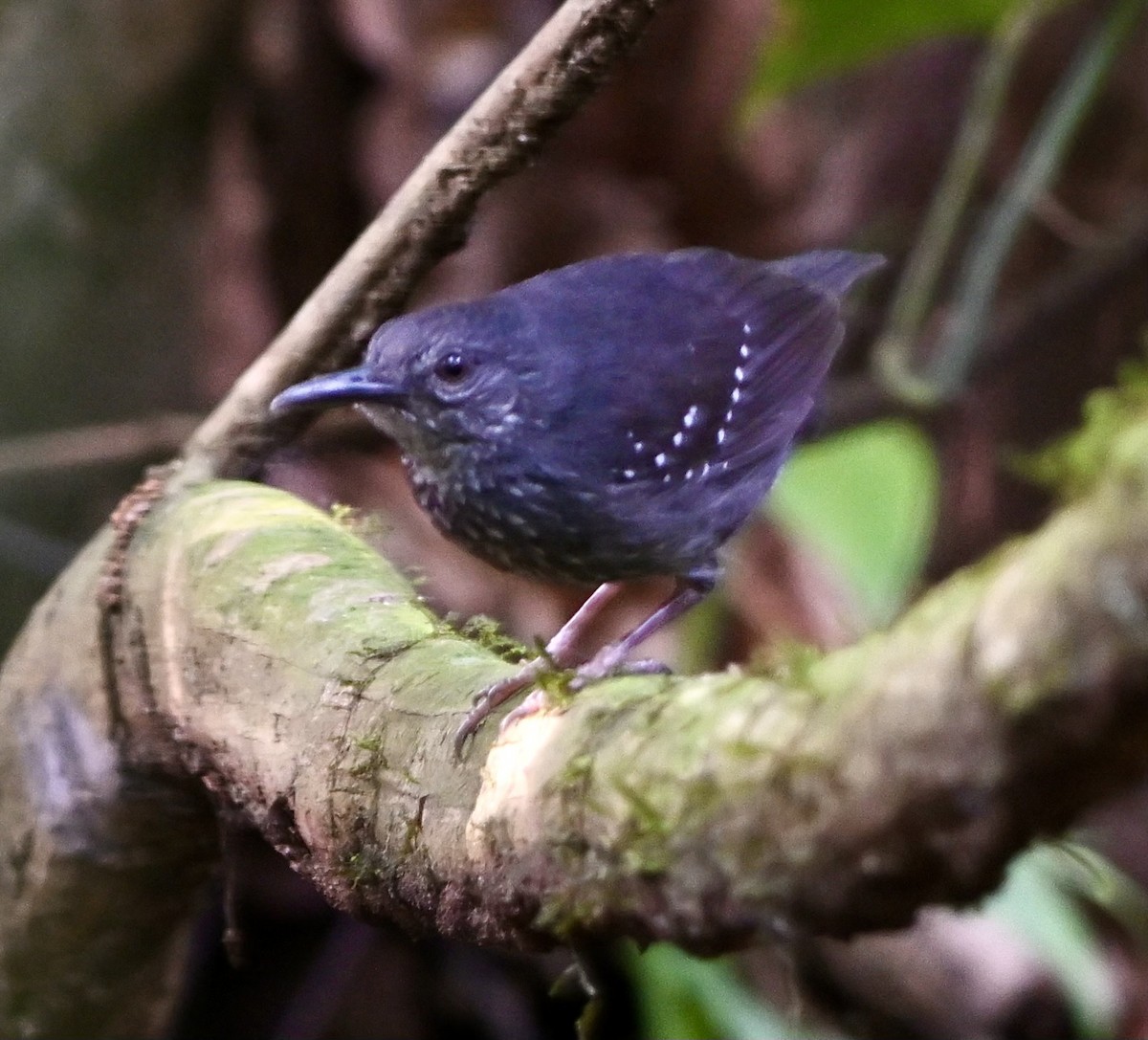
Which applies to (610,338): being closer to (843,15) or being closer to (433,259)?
(433,259)

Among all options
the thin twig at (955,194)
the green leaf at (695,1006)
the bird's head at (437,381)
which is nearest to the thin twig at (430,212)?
the bird's head at (437,381)

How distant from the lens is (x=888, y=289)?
606cm

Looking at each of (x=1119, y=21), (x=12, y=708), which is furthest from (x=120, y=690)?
(x=1119, y=21)

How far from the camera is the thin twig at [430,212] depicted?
6.88 feet

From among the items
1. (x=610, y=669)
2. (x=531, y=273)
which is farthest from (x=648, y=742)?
(x=531, y=273)

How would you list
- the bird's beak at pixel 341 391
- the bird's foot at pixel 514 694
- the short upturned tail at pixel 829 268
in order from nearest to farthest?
the bird's foot at pixel 514 694
the bird's beak at pixel 341 391
the short upturned tail at pixel 829 268

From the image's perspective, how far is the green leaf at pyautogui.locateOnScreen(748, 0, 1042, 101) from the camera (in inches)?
156

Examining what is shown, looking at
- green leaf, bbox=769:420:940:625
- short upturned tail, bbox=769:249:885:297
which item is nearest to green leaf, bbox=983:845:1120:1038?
green leaf, bbox=769:420:940:625

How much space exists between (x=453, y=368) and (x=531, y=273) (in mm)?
2720

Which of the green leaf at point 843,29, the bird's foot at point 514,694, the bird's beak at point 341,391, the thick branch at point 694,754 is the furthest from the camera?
the green leaf at point 843,29

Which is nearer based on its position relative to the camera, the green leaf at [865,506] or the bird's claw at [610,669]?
the bird's claw at [610,669]

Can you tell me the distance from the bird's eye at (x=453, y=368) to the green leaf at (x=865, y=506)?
2234 mm

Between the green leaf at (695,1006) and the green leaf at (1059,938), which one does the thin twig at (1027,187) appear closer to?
the green leaf at (1059,938)

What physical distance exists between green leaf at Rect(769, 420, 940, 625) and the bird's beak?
2.33 meters
